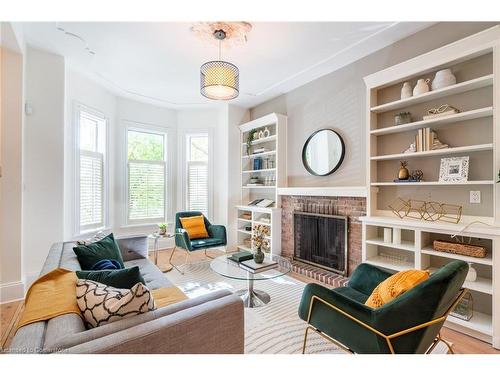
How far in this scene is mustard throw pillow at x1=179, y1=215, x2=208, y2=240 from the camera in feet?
13.1

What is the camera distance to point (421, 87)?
243cm

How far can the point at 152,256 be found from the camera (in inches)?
178

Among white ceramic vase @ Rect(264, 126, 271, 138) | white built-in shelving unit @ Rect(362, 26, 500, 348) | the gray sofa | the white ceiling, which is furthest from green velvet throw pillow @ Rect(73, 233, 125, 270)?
white ceramic vase @ Rect(264, 126, 271, 138)

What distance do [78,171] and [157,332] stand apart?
3.55 metres

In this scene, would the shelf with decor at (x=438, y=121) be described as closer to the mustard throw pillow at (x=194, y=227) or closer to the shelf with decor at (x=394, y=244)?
the shelf with decor at (x=394, y=244)

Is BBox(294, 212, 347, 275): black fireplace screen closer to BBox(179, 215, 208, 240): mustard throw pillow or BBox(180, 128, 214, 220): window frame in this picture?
BBox(179, 215, 208, 240): mustard throw pillow

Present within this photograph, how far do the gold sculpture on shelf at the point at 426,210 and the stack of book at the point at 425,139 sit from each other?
1.91 ft

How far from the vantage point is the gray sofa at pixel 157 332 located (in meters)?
0.93

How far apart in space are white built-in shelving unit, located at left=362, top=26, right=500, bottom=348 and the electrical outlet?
0.03 m

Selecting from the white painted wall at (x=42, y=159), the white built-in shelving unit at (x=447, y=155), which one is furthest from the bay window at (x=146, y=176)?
the white built-in shelving unit at (x=447, y=155)

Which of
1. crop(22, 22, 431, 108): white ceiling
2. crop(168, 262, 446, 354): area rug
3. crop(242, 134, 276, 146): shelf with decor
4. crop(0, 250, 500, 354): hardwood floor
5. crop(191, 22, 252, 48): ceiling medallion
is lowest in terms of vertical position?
crop(0, 250, 500, 354): hardwood floor

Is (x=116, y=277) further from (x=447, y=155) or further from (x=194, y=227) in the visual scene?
(x=447, y=155)

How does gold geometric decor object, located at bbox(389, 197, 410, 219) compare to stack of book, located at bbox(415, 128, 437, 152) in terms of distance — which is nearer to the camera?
stack of book, located at bbox(415, 128, 437, 152)
